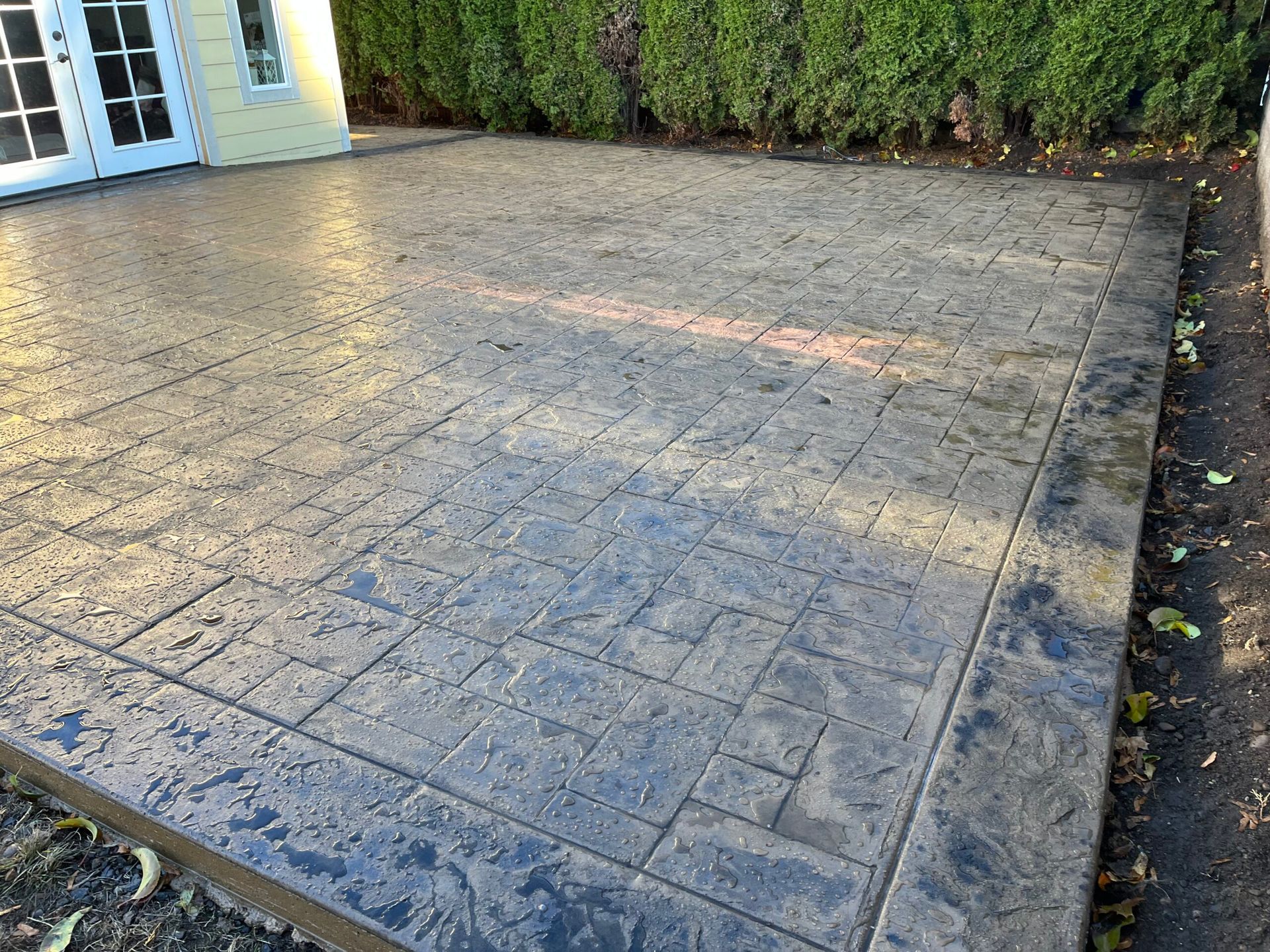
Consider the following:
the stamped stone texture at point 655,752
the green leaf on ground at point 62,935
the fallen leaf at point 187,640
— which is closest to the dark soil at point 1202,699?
the stamped stone texture at point 655,752

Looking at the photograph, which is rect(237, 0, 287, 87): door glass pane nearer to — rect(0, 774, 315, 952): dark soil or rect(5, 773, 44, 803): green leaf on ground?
rect(5, 773, 44, 803): green leaf on ground

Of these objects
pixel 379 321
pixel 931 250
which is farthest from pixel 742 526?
pixel 931 250

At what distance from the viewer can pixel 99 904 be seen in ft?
6.62

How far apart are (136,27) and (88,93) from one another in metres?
0.81

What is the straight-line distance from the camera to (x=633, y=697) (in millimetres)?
2414

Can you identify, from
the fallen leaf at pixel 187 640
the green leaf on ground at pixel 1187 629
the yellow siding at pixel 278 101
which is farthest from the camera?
the yellow siding at pixel 278 101

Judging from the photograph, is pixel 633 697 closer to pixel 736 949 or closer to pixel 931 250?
pixel 736 949

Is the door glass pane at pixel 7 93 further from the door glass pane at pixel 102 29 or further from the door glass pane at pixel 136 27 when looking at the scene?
the door glass pane at pixel 136 27

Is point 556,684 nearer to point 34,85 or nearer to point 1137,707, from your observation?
point 1137,707

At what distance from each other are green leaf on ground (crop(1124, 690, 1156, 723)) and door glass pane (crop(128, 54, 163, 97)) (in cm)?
899

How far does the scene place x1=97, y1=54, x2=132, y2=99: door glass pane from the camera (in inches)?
318

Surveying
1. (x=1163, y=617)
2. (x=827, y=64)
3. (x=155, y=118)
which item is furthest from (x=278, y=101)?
(x=1163, y=617)

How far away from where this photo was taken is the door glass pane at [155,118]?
857 centimetres

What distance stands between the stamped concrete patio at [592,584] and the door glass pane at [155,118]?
3596 mm
